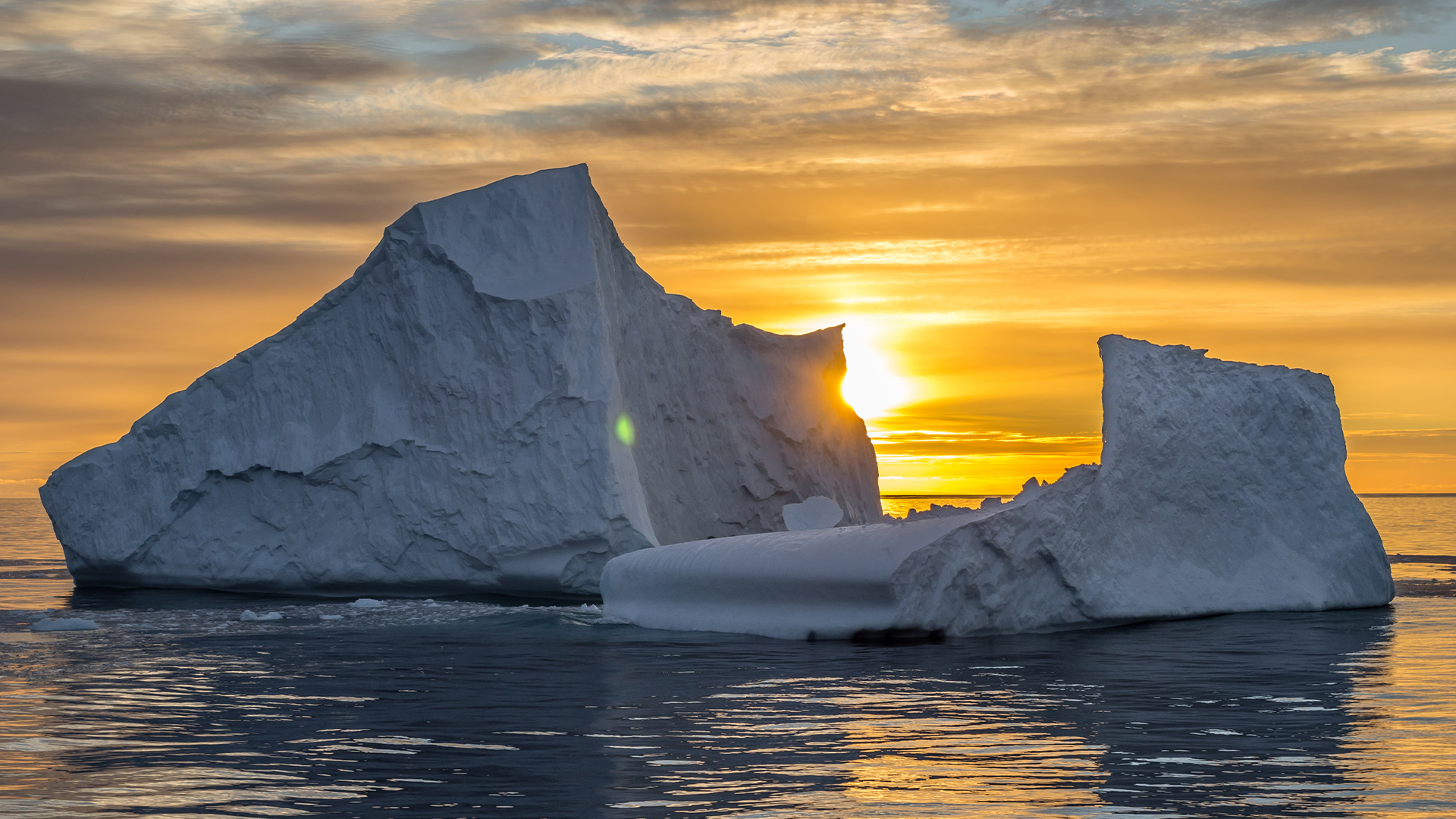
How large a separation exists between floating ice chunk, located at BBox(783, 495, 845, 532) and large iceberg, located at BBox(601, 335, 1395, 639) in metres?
2.67

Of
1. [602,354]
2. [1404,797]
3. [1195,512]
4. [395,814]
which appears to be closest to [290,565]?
[602,354]

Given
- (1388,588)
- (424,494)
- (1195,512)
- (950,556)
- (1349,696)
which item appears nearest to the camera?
(1349,696)

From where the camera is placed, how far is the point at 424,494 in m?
18.3

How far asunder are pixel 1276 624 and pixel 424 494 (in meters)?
11.2

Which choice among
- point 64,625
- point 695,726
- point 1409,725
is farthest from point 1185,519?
point 64,625

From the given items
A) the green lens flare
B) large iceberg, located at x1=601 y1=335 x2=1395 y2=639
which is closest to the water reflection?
large iceberg, located at x1=601 y1=335 x2=1395 y2=639

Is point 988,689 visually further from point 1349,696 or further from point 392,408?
point 392,408

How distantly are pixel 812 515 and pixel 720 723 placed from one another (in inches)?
366

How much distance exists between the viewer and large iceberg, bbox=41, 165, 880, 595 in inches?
708

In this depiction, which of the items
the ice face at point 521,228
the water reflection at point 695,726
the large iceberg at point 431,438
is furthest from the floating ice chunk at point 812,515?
the ice face at point 521,228

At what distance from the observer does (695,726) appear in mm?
7691

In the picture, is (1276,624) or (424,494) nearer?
(1276,624)

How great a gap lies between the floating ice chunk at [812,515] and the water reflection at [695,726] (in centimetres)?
425

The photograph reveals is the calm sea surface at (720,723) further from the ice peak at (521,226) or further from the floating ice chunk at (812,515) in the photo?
the ice peak at (521,226)
